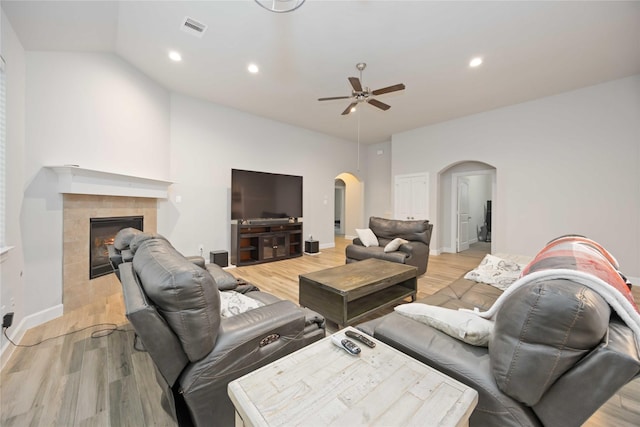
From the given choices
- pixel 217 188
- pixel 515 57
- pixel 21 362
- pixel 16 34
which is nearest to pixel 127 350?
pixel 21 362

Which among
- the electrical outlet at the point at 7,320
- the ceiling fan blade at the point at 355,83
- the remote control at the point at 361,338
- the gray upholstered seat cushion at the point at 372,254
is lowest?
the electrical outlet at the point at 7,320

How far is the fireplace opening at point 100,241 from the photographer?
3004 millimetres

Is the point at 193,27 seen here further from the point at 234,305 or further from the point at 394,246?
the point at 394,246

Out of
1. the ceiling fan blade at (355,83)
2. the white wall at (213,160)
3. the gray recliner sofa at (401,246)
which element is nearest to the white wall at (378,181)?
the white wall at (213,160)

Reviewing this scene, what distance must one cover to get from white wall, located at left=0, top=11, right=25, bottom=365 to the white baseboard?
4cm

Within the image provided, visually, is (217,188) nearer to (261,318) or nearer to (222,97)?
(222,97)

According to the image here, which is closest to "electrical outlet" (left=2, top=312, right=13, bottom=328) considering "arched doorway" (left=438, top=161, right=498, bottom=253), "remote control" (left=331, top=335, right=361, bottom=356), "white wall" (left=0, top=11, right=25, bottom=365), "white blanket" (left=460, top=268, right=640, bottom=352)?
"white wall" (left=0, top=11, right=25, bottom=365)

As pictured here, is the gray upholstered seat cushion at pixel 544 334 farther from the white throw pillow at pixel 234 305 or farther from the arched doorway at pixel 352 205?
the arched doorway at pixel 352 205

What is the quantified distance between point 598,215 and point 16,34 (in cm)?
779

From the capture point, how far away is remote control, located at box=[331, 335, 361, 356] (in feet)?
3.37

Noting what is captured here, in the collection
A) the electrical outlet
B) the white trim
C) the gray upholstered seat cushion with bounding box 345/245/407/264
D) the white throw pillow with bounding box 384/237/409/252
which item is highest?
the white trim

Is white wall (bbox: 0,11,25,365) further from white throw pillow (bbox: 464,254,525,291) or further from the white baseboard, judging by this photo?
white throw pillow (bbox: 464,254,525,291)

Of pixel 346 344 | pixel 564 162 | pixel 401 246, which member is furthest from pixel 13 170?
pixel 564 162

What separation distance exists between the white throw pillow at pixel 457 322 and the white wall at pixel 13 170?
305 centimetres
